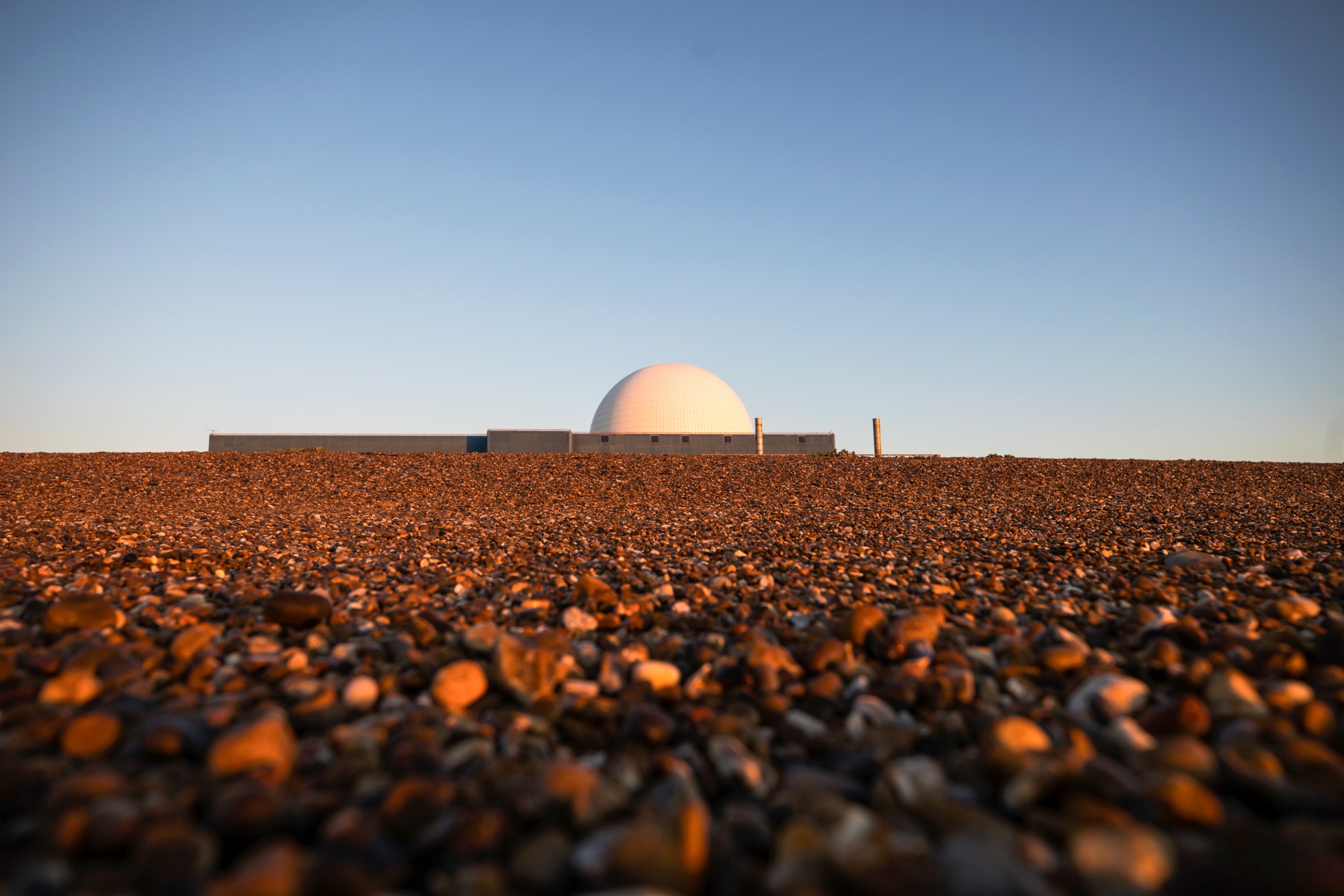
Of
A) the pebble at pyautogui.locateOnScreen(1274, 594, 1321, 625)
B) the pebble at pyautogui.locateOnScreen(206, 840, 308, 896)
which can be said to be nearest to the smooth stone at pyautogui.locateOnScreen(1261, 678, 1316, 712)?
the pebble at pyautogui.locateOnScreen(1274, 594, 1321, 625)

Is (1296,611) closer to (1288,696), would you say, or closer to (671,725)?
(1288,696)

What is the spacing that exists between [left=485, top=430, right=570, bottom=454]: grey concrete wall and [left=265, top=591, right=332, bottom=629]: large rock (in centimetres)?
3172

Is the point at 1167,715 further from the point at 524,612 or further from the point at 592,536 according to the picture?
the point at 592,536

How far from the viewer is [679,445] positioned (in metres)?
35.7

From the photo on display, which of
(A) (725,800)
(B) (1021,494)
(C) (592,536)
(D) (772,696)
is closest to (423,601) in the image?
(D) (772,696)

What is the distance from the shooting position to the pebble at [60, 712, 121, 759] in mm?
1911

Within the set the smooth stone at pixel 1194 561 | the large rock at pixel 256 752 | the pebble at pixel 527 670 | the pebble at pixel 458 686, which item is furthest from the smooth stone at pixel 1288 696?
the smooth stone at pixel 1194 561

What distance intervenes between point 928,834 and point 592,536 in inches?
251

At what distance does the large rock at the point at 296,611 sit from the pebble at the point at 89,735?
1496 mm

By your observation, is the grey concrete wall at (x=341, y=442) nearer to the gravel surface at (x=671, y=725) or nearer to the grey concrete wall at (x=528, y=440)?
the grey concrete wall at (x=528, y=440)

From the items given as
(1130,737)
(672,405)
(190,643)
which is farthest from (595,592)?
(672,405)

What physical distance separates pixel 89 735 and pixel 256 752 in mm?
615

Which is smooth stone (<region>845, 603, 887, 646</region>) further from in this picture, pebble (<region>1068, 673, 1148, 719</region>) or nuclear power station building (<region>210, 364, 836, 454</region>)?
nuclear power station building (<region>210, 364, 836, 454</region>)

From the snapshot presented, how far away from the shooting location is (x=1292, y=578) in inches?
186
